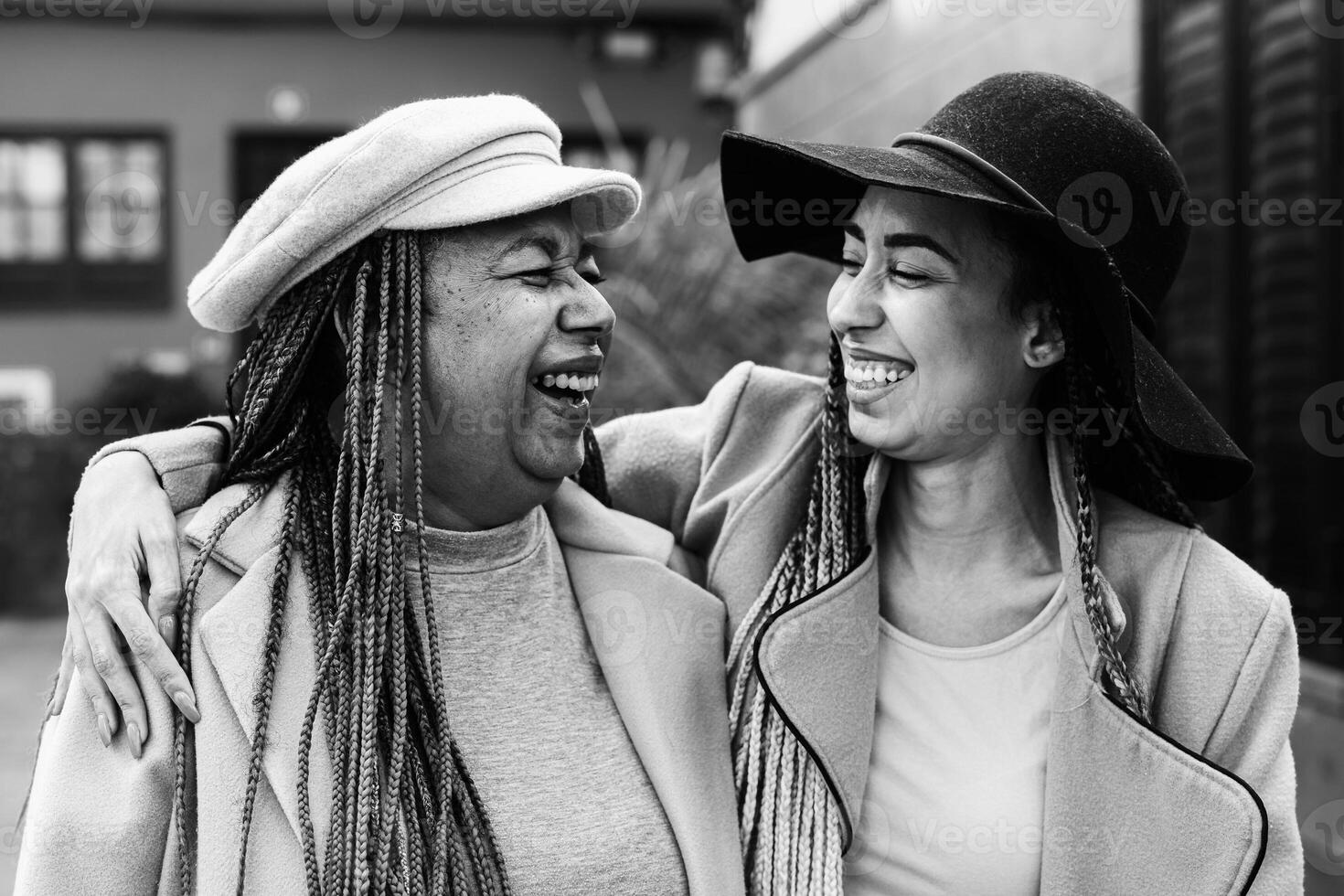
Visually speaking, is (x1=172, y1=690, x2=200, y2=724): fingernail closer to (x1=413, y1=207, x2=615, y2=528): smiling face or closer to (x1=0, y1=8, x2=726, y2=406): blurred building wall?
(x1=413, y1=207, x2=615, y2=528): smiling face

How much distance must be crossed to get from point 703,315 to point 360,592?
8.01 ft

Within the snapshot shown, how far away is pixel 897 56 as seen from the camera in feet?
20.5

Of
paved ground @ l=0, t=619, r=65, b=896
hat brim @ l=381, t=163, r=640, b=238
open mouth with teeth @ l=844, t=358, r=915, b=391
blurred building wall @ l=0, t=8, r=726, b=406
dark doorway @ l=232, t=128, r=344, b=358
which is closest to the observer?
hat brim @ l=381, t=163, r=640, b=238

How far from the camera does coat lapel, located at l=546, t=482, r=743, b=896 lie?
6.85 feet

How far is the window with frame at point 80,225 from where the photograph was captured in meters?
11.3

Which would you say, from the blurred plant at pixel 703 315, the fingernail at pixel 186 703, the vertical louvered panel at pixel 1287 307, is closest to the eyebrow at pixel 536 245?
the fingernail at pixel 186 703

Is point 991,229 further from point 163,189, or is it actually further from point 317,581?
point 163,189

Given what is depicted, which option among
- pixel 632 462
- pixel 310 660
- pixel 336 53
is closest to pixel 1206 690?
pixel 632 462

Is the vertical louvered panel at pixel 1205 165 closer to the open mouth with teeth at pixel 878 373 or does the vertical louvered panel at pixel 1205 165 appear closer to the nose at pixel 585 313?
the open mouth with teeth at pixel 878 373

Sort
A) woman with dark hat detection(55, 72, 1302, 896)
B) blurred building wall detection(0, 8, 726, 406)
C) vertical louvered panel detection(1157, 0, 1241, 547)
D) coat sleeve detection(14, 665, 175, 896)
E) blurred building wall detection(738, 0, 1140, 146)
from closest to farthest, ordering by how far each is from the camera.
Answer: coat sleeve detection(14, 665, 175, 896), woman with dark hat detection(55, 72, 1302, 896), vertical louvered panel detection(1157, 0, 1241, 547), blurred building wall detection(738, 0, 1140, 146), blurred building wall detection(0, 8, 726, 406)

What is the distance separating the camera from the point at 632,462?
2.56 metres

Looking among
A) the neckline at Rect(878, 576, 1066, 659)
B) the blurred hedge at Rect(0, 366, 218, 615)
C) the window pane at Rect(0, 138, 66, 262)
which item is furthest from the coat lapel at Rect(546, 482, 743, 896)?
the window pane at Rect(0, 138, 66, 262)

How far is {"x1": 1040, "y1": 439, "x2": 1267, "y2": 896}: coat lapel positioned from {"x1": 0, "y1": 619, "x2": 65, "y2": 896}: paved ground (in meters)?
3.27

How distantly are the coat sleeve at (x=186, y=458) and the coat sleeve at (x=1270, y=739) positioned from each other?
1552 millimetres
